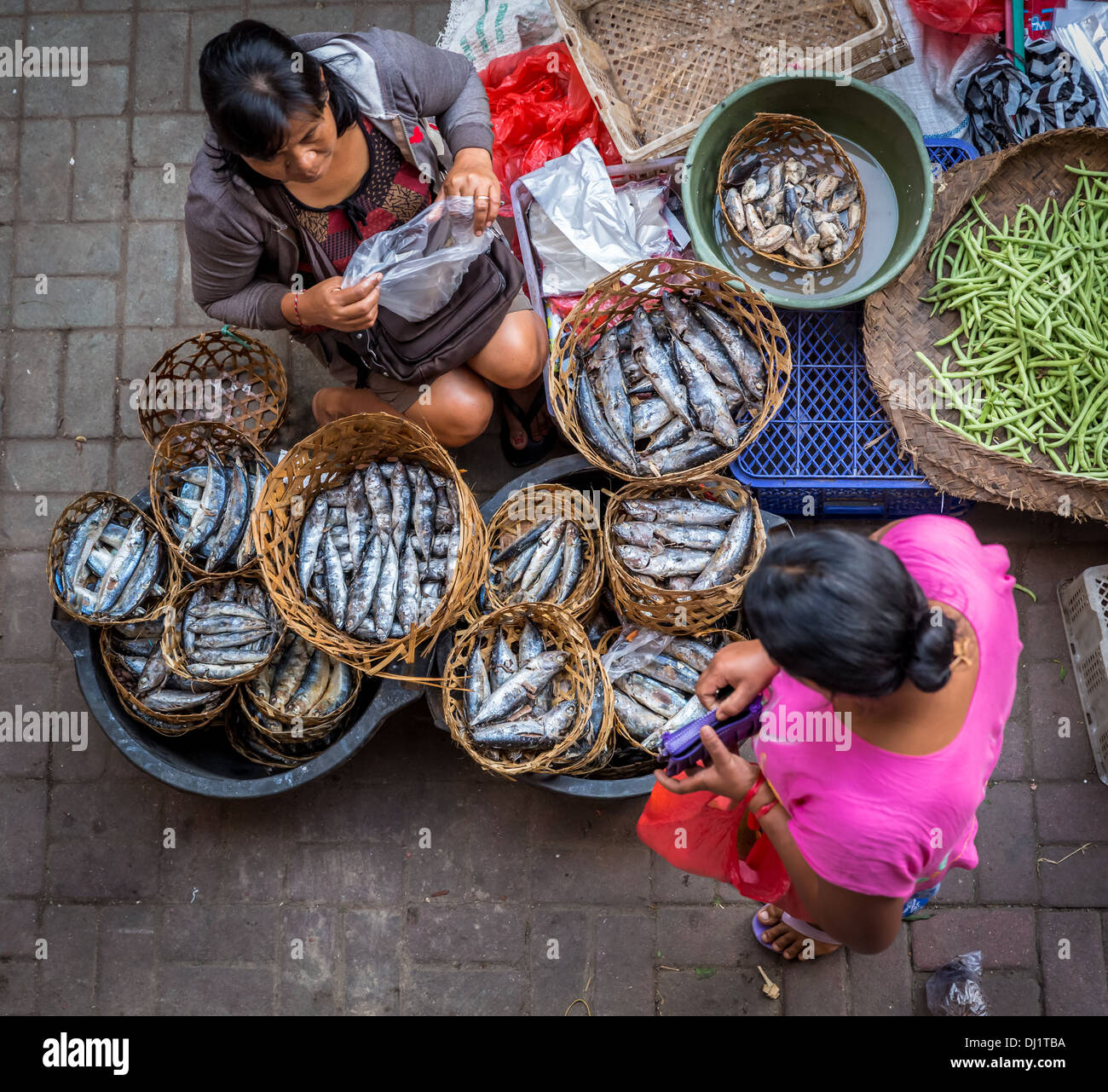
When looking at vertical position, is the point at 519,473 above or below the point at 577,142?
below

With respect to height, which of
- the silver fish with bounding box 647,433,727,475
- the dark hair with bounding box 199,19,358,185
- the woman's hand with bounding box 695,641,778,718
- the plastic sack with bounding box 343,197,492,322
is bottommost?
the woman's hand with bounding box 695,641,778,718

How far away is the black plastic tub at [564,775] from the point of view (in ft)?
9.64

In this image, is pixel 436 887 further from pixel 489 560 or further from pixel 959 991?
pixel 959 991

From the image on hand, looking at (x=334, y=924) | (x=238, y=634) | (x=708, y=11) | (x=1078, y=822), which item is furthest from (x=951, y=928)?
(x=708, y=11)

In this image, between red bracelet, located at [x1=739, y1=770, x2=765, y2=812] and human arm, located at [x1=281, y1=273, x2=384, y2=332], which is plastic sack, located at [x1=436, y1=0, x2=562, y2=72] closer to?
human arm, located at [x1=281, y1=273, x2=384, y2=332]

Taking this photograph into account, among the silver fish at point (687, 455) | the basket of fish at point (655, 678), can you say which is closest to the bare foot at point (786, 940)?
the basket of fish at point (655, 678)

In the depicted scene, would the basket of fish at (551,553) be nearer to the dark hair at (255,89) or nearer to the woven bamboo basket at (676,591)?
the woven bamboo basket at (676,591)

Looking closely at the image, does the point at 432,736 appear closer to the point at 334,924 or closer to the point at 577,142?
the point at 334,924

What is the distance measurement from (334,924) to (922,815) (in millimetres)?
2458

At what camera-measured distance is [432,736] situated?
3574 mm

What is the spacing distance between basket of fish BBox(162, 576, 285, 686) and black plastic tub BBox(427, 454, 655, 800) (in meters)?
0.58

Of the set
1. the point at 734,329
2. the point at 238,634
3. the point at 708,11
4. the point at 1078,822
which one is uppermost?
the point at 708,11

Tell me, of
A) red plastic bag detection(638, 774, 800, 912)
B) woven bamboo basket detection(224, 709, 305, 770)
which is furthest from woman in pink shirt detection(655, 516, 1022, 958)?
woven bamboo basket detection(224, 709, 305, 770)

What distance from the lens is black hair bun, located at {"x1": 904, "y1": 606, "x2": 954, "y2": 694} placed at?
1.72 metres
